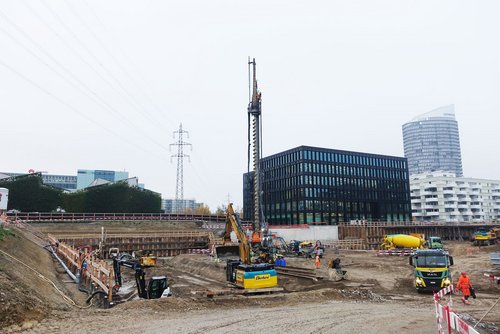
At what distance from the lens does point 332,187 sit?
96.6 metres

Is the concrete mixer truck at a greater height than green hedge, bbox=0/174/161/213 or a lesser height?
lesser

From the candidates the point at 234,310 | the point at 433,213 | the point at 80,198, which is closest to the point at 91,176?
the point at 80,198

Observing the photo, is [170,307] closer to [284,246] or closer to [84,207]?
[284,246]

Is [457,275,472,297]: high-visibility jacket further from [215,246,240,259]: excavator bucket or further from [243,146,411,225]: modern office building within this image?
[243,146,411,225]: modern office building

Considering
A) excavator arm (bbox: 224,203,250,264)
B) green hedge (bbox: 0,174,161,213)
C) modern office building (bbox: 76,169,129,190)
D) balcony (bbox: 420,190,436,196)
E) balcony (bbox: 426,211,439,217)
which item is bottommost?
excavator arm (bbox: 224,203,250,264)

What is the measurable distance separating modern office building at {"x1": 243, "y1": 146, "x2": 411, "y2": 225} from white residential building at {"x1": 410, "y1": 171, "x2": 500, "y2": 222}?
35.3m

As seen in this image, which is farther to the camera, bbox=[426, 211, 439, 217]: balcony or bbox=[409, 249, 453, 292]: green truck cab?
bbox=[426, 211, 439, 217]: balcony

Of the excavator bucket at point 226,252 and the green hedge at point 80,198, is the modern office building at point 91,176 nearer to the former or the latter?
the green hedge at point 80,198

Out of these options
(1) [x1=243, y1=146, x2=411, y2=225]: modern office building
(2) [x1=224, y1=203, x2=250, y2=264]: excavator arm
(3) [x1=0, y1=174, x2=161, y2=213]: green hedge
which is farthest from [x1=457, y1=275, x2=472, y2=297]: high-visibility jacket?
(1) [x1=243, y1=146, x2=411, y2=225]: modern office building

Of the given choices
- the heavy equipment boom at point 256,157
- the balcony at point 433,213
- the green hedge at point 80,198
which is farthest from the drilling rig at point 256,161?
the balcony at point 433,213

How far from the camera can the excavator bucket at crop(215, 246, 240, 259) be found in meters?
39.6

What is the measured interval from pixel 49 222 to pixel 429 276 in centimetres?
5393

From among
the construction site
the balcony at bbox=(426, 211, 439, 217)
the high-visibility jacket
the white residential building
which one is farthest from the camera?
the balcony at bbox=(426, 211, 439, 217)

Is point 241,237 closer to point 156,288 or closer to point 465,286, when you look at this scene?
point 156,288
